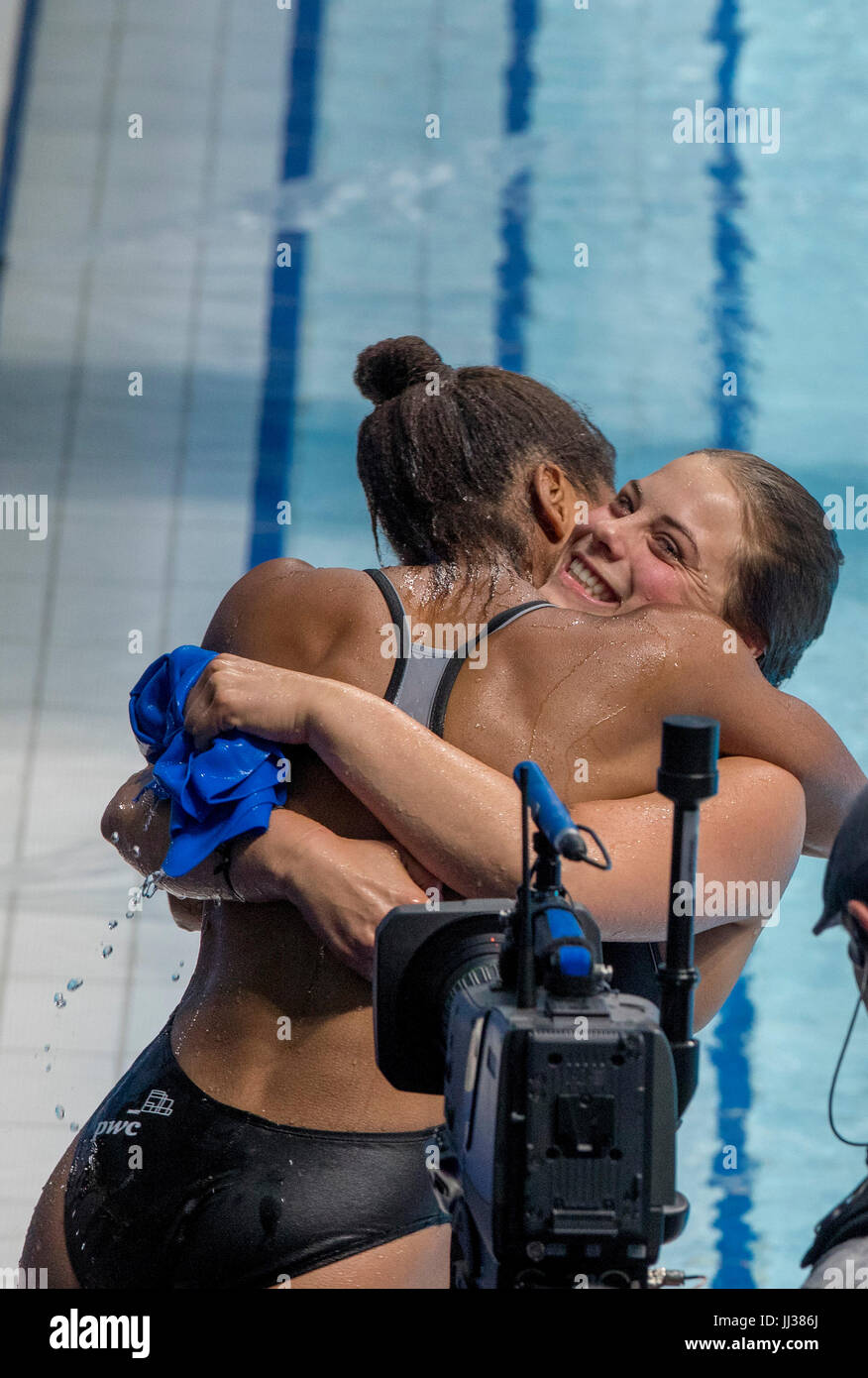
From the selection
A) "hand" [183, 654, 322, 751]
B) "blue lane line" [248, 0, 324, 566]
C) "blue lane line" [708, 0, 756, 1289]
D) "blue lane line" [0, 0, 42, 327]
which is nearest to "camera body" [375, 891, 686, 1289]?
"hand" [183, 654, 322, 751]

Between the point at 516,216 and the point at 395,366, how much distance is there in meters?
3.41

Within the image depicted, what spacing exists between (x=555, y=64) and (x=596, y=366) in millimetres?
1250

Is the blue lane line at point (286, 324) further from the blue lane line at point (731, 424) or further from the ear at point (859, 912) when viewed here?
the ear at point (859, 912)

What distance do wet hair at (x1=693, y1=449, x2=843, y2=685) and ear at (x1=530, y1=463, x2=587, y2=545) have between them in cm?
18

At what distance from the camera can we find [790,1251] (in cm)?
322

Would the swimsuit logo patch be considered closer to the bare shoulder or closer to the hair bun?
the bare shoulder

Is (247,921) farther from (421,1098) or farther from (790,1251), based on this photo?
(790,1251)

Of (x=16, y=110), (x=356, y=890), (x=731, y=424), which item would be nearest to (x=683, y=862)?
(x=356, y=890)

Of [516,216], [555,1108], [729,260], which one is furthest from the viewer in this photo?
[516,216]

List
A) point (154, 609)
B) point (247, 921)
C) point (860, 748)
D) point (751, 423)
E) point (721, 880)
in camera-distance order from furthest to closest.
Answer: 1. point (751, 423)
2. point (154, 609)
3. point (860, 748)
4. point (247, 921)
5. point (721, 880)

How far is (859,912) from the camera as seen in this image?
38.3 inches

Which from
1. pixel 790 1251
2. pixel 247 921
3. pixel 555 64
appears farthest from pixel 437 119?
pixel 247 921

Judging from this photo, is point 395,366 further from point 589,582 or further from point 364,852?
point 364,852

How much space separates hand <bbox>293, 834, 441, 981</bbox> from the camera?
1273 millimetres
